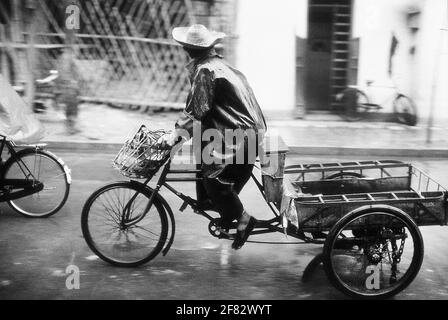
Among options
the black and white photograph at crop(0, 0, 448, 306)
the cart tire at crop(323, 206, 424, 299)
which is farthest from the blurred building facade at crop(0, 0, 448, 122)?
the cart tire at crop(323, 206, 424, 299)

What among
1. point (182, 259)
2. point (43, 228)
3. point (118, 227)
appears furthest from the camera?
point (43, 228)

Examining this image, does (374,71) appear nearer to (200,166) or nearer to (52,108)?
(52,108)

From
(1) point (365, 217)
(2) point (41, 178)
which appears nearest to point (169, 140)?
(1) point (365, 217)

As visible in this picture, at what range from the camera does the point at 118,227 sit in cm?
461

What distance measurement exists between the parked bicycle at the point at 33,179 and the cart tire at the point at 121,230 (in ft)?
4.64

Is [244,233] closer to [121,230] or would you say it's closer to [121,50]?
[121,230]

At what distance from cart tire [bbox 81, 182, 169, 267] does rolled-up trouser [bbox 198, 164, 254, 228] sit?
43 centimetres

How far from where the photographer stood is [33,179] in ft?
18.9

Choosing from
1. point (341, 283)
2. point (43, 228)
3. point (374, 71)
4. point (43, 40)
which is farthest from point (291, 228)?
point (43, 40)

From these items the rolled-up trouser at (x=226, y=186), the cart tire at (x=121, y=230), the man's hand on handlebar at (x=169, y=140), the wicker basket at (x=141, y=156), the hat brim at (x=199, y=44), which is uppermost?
the hat brim at (x=199, y=44)

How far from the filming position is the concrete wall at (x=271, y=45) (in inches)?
464

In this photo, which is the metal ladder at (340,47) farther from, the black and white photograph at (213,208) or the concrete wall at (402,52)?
the black and white photograph at (213,208)

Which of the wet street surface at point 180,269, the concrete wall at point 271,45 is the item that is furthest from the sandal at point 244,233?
the concrete wall at point 271,45

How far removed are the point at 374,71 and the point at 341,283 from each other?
28.7ft
